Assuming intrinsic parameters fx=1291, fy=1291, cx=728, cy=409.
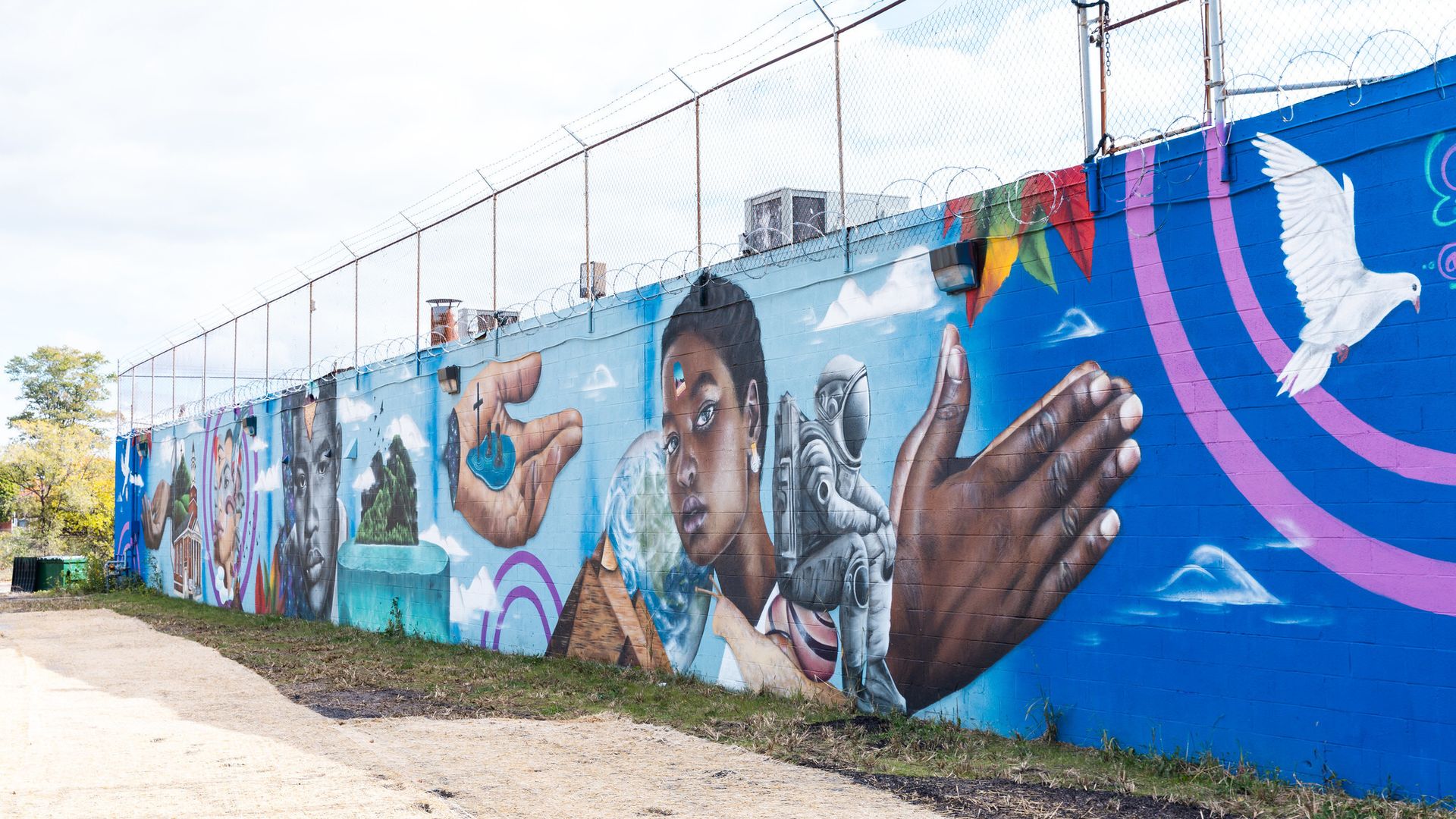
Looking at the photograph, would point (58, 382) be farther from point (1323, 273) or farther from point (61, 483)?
point (1323, 273)

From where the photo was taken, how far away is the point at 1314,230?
6.22 metres

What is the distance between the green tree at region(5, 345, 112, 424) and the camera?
70.6 m

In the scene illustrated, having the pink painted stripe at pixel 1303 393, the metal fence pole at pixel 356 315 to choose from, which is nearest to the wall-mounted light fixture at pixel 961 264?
the pink painted stripe at pixel 1303 393

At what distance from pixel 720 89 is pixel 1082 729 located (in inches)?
230

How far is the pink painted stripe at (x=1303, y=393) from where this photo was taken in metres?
5.74

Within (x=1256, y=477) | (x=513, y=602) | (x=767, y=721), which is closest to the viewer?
(x=1256, y=477)

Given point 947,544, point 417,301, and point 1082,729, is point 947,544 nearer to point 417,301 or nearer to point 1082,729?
point 1082,729

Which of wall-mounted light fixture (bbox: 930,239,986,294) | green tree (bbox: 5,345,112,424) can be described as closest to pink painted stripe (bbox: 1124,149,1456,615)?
wall-mounted light fixture (bbox: 930,239,986,294)

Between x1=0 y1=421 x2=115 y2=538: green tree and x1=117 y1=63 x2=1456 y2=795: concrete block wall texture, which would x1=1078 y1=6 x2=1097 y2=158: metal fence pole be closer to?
x1=117 y1=63 x2=1456 y2=795: concrete block wall texture

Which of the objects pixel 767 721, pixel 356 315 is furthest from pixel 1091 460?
pixel 356 315

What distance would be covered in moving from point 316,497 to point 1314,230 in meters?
15.6

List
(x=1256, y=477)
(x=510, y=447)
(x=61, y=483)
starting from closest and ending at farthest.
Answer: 1. (x=1256, y=477)
2. (x=510, y=447)
3. (x=61, y=483)

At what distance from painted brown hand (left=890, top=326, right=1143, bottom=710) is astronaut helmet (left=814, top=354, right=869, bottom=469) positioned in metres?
0.47

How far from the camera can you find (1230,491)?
648 centimetres
